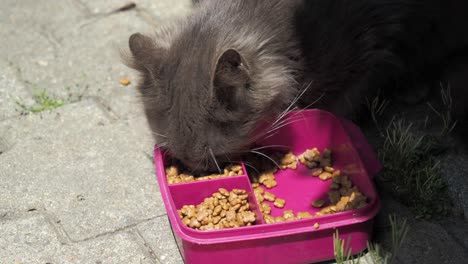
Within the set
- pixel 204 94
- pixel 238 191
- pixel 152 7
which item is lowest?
pixel 238 191

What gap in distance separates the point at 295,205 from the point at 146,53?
112cm

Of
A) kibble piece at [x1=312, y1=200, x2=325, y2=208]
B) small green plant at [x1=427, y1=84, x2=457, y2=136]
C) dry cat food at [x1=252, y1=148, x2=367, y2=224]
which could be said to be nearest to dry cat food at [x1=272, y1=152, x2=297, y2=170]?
dry cat food at [x1=252, y1=148, x2=367, y2=224]

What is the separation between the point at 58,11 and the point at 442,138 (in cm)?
330

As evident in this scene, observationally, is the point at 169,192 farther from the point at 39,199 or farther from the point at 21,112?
the point at 21,112

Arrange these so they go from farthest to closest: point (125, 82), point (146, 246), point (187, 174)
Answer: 1. point (125, 82)
2. point (187, 174)
3. point (146, 246)

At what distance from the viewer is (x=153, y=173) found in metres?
3.86

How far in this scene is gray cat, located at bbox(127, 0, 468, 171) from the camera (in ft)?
10.8

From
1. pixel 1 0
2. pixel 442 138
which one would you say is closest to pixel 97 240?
pixel 442 138

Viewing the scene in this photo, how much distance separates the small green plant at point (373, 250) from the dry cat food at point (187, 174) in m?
0.71

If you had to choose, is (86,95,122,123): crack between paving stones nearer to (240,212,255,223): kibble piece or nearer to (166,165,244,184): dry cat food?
(166,165,244,184): dry cat food

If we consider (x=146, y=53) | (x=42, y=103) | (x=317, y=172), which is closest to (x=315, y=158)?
(x=317, y=172)

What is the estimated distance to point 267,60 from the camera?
3502mm

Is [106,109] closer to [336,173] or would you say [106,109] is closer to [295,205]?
[295,205]

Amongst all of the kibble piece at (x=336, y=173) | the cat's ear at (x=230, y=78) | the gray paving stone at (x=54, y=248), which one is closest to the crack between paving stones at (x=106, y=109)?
the gray paving stone at (x=54, y=248)
